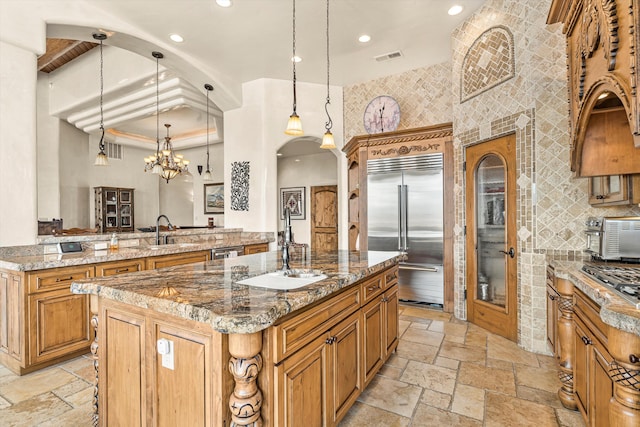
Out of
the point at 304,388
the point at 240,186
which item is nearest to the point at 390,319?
the point at 304,388

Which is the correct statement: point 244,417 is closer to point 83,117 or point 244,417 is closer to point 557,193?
point 557,193

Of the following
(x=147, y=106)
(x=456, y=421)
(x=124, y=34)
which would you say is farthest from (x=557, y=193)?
(x=147, y=106)

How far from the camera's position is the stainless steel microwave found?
2240 mm

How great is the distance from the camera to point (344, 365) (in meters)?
1.86

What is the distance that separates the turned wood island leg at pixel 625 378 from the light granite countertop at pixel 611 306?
7cm

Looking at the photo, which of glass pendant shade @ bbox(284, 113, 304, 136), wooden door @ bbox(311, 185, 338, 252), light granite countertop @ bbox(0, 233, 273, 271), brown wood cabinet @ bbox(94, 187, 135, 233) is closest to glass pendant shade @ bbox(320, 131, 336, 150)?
glass pendant shade @ bbox(284, 113, 304, 136)

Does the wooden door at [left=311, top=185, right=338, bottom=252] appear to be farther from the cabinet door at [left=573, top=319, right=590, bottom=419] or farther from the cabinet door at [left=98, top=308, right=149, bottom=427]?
the cabinet door at [left=98, top=308, right=149, bottom=427]

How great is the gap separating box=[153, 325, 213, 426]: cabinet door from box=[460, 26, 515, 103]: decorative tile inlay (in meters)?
3.59

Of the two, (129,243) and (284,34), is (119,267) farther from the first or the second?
(284,34)

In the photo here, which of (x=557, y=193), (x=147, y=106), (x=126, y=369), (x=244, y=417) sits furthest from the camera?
(x=147, y=106)

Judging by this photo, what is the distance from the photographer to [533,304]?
9.74 feet

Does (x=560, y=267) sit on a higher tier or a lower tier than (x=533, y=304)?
higher

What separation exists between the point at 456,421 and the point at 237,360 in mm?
1601

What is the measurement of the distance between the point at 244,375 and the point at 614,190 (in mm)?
2796
